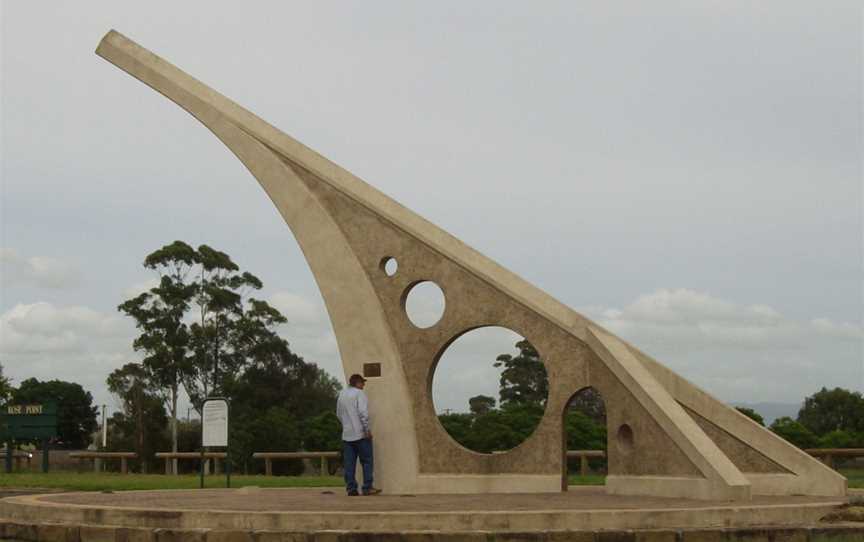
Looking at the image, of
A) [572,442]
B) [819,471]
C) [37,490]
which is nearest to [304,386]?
[572,442]

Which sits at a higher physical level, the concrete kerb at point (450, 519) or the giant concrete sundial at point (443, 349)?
the giant concrete sundial at point (443, 349)

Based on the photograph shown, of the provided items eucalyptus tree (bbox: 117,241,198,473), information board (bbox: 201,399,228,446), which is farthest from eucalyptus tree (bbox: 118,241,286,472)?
information board (bbox: 201,399,228,446)

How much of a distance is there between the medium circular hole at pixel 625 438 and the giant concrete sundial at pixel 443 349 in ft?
0.05

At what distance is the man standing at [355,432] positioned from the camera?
1523 cm

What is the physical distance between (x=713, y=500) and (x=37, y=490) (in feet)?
Answer: 41.3

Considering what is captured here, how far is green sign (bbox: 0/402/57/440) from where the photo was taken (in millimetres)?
32875

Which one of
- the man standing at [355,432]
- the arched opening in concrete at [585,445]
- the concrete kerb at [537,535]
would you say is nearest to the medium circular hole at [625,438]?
the man standing at [355,432]

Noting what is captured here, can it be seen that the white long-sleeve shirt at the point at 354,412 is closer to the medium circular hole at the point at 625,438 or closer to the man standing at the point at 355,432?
the man standing at the point at 355,432

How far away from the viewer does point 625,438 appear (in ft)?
48.2

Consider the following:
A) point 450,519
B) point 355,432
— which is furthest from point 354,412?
point 450,519

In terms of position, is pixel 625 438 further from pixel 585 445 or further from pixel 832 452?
pixel 585 445

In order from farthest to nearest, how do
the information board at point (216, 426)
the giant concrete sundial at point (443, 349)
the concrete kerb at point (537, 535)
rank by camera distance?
1. the information board at point (216, 426)
2. the giant concrete sundial at point (443, 349)
3. the concrete kerb at point (537, 535)

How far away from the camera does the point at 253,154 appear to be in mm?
17500

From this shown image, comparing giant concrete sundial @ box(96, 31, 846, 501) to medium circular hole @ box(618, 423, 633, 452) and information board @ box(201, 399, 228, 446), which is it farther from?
information board @ box(201, 399, 228, 446)
